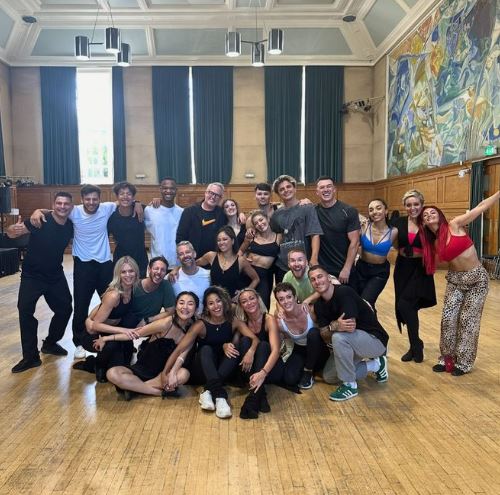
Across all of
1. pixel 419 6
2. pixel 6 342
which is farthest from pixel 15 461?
pixel 419 6

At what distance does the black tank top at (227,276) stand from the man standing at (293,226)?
0.45m

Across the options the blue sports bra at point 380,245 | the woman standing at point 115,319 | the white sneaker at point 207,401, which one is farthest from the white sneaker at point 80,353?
the blue sports bra at point 380,245

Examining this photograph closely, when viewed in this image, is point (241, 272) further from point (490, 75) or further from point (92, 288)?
point (490, 75)

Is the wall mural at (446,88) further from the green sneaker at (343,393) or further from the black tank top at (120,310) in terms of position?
the black tank top at (120,310)

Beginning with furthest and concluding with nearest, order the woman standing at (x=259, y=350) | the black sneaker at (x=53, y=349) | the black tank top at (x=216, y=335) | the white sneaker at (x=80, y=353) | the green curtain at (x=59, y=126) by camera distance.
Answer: the green curtain at (x=59, y=126) < the black sneaker at (x=53, y=349) < the white sneaker at (x=80, y=353) < the black tank top at (x=216, y=335) < the woman standing at (x=259, y=350)

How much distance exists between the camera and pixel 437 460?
7.73ft

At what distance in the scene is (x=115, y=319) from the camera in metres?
3.51

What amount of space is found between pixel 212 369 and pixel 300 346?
75 cm

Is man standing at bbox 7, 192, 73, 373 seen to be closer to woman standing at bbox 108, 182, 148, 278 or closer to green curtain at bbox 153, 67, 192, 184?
woman standing at bbox 108, 182, 148, 278

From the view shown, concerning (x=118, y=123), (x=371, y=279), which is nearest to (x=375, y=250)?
(x=371, y=279)

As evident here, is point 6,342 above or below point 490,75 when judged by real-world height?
below

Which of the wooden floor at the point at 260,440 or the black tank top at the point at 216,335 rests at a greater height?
the black tank top at the point at 216,335

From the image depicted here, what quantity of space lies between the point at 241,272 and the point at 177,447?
155cm

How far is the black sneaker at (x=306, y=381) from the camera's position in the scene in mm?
3389
